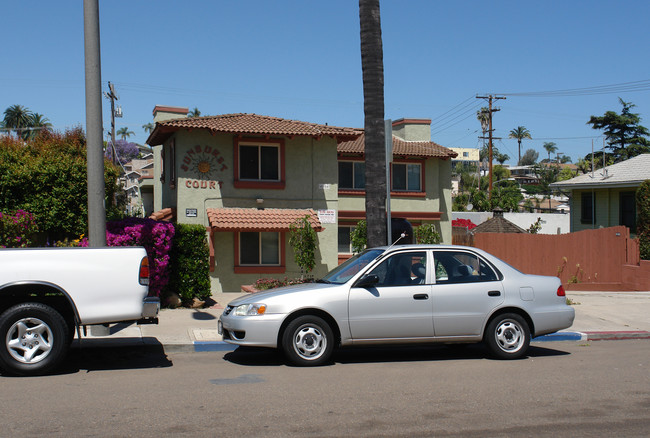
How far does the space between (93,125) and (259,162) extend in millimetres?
8867

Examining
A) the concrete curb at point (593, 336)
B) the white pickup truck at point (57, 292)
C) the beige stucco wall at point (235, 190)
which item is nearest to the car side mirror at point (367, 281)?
the white pickup truck at point (57, 292)

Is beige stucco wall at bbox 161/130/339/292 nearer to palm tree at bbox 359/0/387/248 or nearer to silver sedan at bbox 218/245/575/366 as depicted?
palm tree at bbox 359/0/387/248

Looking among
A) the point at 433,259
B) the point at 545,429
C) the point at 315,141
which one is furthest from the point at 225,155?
the point at 545,429

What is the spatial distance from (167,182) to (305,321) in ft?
43.9

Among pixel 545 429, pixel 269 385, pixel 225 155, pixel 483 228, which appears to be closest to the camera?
pixel 545 429

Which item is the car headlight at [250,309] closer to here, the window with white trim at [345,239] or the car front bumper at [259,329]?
the car front bumper at [259,329]

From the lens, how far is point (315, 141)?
1952cm

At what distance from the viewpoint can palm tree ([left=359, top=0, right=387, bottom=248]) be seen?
12.3 metres

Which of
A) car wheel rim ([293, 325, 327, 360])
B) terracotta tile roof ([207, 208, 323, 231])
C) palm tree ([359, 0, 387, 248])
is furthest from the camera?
terracotta tile roof ([207, 208, 323, 231])

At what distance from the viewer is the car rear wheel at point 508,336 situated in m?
9.04

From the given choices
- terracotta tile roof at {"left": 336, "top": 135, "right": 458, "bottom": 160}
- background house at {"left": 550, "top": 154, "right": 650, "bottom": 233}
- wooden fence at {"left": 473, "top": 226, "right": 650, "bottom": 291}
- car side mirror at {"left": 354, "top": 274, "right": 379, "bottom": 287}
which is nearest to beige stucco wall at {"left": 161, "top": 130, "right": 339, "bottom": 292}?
wooden fence at {"left": 473, "top": 226, "right": 650, "bottom": 291}

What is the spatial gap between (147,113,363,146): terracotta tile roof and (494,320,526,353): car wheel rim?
1062cm

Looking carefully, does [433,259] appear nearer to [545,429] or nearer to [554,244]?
[545,429]

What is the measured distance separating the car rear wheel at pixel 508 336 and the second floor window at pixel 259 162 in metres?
11.3
